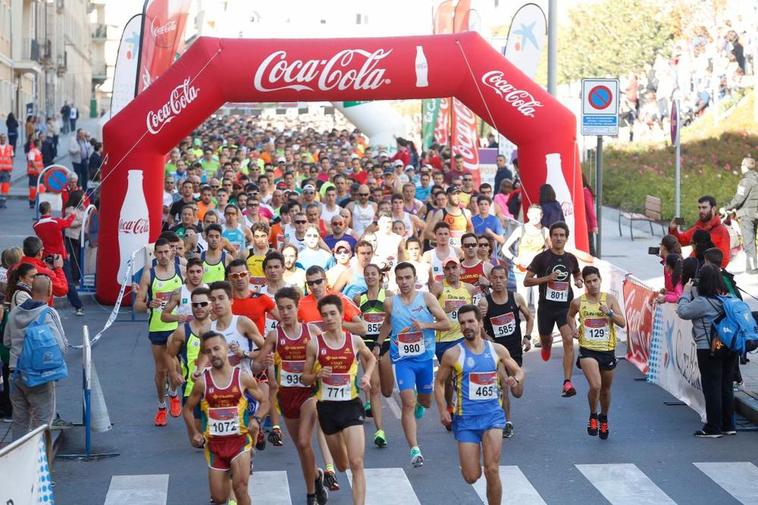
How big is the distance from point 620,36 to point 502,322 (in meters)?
44.7

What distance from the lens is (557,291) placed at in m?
14.3

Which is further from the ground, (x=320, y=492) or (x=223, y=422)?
(x=223, y=422)

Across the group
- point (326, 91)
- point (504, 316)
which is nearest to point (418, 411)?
point (504, 316)

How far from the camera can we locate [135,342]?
1755 centimetres

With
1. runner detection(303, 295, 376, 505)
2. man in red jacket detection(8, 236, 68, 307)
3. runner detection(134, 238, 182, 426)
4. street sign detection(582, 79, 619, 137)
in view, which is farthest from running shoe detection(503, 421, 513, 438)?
street sign detection(582, 79, 619, 137)

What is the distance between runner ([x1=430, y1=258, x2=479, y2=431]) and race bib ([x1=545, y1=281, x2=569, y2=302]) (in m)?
1.42

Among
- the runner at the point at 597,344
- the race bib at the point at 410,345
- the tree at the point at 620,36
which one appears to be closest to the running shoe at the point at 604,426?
the runner at the point at 597,344

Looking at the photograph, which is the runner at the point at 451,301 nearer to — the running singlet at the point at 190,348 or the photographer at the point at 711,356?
the photographer at the point at 711,356

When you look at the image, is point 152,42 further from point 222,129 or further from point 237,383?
point 222,129

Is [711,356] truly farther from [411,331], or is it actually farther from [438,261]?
[438,261]

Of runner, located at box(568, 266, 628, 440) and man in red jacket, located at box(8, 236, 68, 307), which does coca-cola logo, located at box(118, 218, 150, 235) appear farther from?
runner, located at box(568, 266, 628, 440)

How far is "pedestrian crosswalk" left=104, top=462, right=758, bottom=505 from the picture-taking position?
1045 cm

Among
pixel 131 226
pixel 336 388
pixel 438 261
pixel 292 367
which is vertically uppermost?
pixel 131 226

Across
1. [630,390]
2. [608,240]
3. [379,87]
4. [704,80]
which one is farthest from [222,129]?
[630,390]
